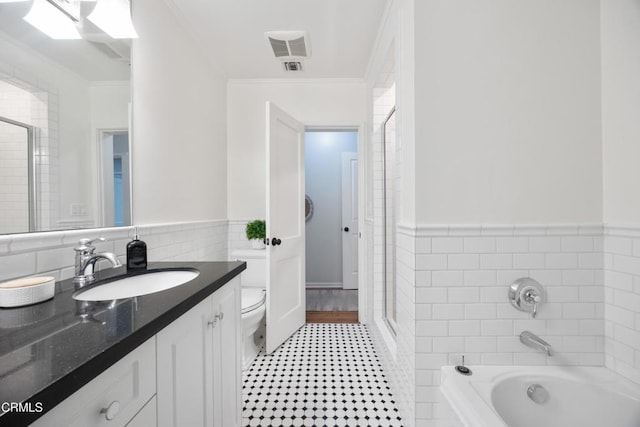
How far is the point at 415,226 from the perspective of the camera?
125cm

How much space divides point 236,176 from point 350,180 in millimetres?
1713

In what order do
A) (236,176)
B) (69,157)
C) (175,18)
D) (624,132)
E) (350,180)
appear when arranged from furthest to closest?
(350,180) < (236,176) < (175,18) < (624,132) < (69,157)

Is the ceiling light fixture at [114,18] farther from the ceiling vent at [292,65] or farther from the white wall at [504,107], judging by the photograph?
the white wall at [504,107]

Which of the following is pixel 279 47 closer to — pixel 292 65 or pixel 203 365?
pixel 292 65

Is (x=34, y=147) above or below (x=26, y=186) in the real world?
above

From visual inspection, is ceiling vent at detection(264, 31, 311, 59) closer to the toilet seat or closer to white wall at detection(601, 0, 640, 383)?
white wall at detection(601, 0, 640, 383)

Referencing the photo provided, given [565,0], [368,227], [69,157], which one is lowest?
[368,227]

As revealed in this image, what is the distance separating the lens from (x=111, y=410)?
55 centimetres

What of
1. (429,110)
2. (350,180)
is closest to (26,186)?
(429,110)

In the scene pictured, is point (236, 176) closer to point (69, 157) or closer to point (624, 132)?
point (69, 157)

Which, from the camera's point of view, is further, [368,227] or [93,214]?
[368,227]

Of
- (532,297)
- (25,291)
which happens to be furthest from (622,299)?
(25,291)

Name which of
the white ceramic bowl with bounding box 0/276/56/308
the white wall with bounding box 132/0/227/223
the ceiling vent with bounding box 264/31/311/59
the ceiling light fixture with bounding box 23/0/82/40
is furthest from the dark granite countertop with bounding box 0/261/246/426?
the ceiling vent with bounding box 264/31/311/59

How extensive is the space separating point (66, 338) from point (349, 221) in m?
3.52
